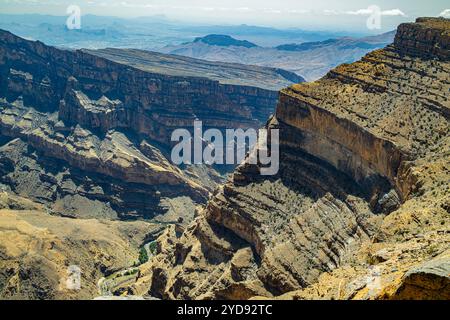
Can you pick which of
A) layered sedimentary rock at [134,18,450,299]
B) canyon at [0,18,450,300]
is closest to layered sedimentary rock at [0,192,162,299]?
canyon at [0,18,450,300]

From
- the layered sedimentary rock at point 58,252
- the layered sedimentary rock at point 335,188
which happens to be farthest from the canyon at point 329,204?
the layered sedimentary rock at point 58,252

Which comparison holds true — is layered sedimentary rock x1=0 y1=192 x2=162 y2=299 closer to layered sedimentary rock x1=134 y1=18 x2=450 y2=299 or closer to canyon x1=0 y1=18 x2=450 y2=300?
canyon x1=0 y1=18 x2=450 y2=300

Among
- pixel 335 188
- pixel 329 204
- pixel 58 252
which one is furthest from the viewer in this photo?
pixel 58 252

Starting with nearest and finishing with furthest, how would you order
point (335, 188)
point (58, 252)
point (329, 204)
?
point (329, 204) < point (335, 188) < point (58, 252)

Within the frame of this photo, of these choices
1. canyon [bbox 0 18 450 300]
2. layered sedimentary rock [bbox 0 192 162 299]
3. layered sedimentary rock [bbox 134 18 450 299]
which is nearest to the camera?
canyon [bbox 0 18 450 300]

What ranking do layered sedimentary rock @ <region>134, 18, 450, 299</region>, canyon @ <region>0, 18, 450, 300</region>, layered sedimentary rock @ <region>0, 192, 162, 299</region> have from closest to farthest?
canyon @ <region>0, 18, 450, 300</region>, layered sedimentary rock @ <region>134, 18, 450, 299</region>, layered sedimentary rock @ <region>0, 192, 162, 299</region>

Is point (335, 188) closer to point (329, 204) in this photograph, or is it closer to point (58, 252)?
point (329, 204)

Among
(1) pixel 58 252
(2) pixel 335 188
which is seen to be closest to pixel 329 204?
(2) pixel 335 188

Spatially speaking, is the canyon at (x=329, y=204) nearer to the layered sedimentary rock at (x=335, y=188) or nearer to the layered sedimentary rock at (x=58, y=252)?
the layered sedimentary rock at (x=335, y=188)
